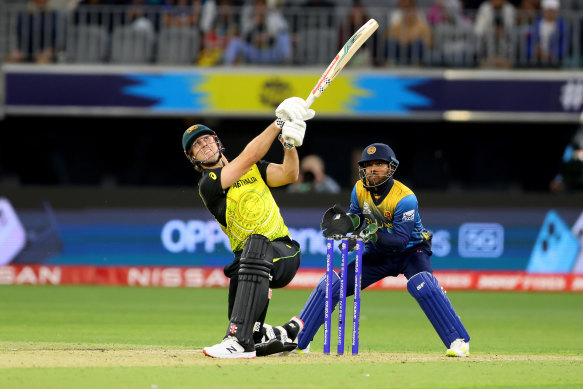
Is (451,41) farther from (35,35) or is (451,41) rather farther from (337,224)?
(337,224)

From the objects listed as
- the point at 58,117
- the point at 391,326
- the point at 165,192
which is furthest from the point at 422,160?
the point at 391,326

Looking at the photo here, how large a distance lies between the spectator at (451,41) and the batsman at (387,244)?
987cm

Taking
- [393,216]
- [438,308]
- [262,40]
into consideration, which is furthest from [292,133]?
[262,40]

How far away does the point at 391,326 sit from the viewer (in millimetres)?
11727

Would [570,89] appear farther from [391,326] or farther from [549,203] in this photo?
[391,326]

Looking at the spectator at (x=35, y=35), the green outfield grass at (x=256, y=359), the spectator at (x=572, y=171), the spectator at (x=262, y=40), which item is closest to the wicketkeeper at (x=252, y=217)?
the green outfield grass at (x=256, y=359)

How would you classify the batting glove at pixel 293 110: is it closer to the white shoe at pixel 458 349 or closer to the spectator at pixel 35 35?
the white shoe at pixel 458 349

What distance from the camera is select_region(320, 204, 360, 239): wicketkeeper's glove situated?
26.2 feet

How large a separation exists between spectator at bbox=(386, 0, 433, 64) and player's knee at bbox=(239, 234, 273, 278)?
11.1 metres

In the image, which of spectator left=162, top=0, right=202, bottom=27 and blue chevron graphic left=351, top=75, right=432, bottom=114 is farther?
spectator left=162, top=0, right=202, bottom=27

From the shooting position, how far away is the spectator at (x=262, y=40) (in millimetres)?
18125

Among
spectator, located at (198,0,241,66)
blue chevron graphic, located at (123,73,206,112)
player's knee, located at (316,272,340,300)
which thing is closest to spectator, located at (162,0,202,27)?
spectator, located at (198,0,241,66)

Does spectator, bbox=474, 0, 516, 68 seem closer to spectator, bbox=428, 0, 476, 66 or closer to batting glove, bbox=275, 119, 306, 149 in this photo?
spectator, bbox=428, 0, 476, 66

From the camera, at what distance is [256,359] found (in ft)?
25.0
